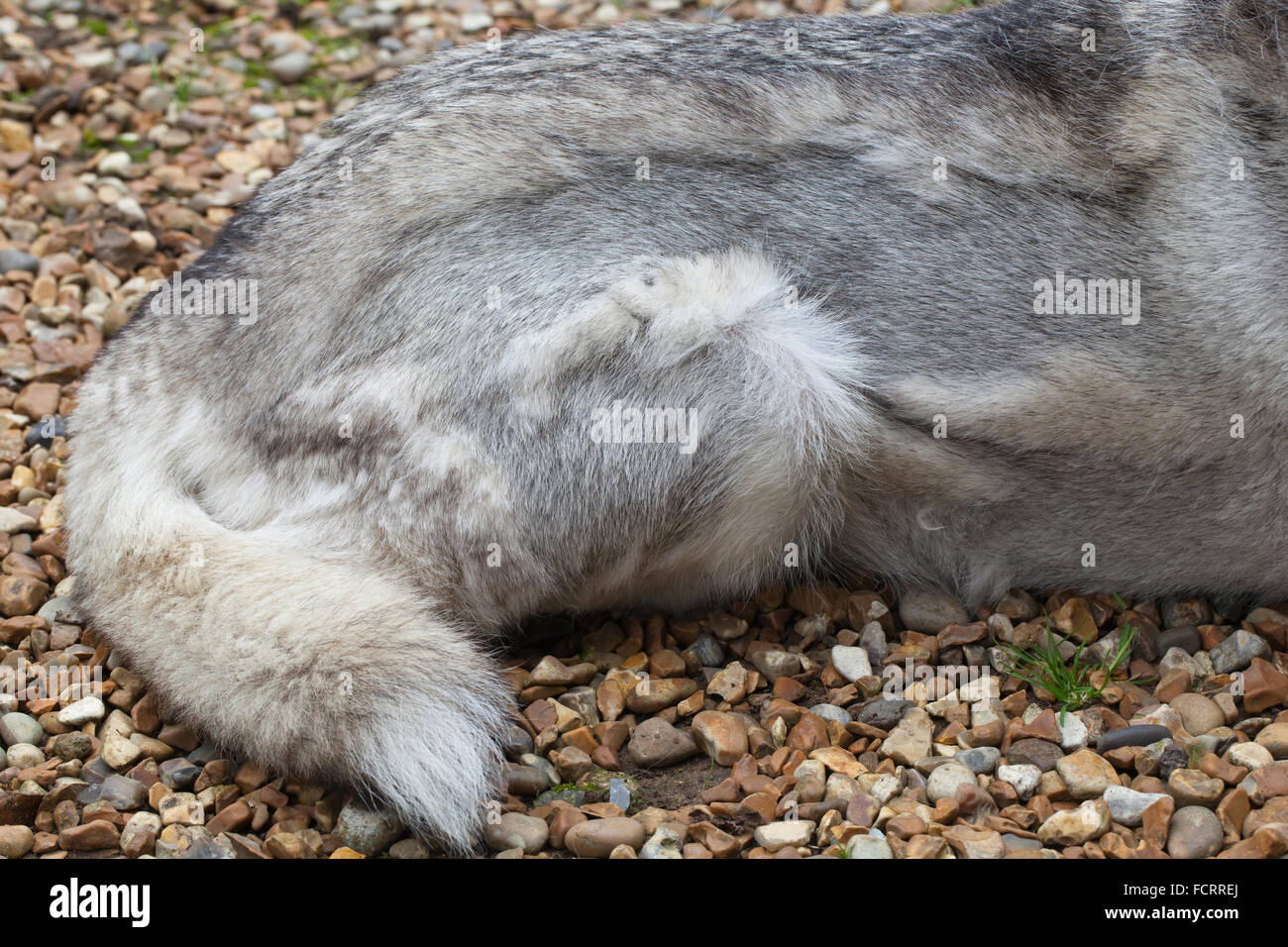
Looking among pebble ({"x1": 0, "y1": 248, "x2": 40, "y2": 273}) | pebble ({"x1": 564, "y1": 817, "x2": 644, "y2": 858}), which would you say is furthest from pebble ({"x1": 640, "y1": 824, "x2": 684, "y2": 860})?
pebble ({"x1": 0, "y1": 248, "x2": 40, "y2": 273})

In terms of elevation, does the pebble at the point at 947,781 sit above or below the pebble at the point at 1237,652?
below

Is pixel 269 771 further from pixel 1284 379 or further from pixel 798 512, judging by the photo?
pixel 1284 379

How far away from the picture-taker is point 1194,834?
286 cm

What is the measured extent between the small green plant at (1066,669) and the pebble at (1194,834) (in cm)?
42

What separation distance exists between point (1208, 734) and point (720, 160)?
189cm

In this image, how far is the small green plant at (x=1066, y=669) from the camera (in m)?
3.36

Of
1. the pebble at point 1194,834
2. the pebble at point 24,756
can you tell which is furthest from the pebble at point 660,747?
the pebble at point 24,756

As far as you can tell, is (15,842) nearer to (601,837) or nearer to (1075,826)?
(601,837)

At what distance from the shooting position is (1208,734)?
125 inches

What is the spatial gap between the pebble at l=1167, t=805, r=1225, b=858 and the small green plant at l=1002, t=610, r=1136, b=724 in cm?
42

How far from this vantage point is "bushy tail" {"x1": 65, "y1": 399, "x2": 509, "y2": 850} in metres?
2.93

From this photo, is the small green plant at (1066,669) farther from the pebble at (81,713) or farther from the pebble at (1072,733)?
the pebble at (81,713)

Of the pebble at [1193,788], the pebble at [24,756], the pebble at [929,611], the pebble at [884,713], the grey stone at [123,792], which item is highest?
the pebble at [929,611]

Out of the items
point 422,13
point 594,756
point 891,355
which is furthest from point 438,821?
point 422,13
